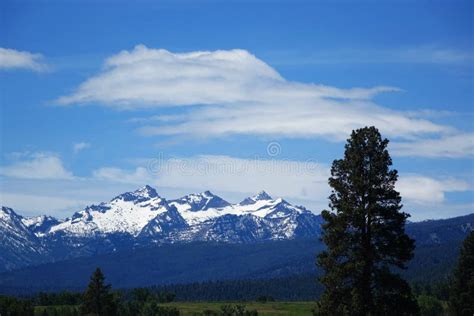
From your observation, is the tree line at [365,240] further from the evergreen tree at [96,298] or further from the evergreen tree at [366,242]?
the evergreen tree at [96,298]

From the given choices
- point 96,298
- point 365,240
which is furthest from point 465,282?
point 96,298

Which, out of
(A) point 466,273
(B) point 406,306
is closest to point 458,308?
(A) point 466,273

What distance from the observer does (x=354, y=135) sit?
4909 centimetres

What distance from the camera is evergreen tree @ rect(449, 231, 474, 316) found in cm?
7469

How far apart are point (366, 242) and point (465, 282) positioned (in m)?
33.2

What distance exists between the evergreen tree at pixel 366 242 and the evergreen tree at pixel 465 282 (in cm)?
2790

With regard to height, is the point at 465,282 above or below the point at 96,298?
above

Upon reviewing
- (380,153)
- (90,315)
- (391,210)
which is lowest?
(90,315)

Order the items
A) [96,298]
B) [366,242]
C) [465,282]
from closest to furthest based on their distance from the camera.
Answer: [366,242] < [465,282] < [96,298]

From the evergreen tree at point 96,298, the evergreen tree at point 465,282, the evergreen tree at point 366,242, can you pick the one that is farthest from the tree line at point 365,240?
the evergreen tree at point 96,298

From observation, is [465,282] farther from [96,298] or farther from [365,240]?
[96,298]

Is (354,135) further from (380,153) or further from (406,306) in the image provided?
(406,306)

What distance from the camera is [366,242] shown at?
4741 cm

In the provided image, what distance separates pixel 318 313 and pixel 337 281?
285cm
